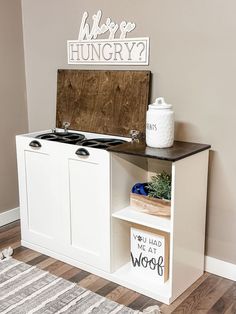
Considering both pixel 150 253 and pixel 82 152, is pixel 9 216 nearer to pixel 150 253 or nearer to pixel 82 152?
pixel 82 152

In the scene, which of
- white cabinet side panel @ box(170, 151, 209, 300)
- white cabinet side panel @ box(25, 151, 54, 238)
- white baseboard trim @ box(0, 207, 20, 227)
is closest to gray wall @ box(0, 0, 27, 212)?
white baseboard trim @ box(0, 207, 20, 227)

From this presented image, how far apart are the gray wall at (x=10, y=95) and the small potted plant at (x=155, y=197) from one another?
1.23 meters

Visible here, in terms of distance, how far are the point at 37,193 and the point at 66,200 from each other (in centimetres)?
27

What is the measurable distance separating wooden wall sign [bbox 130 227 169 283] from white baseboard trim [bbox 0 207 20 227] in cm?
124

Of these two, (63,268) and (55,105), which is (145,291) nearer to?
(63,268)

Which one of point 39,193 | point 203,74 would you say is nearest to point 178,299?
point 39,193

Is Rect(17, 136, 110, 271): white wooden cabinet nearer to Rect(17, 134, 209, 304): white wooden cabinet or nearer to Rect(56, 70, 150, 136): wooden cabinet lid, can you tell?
Rect(17, 134, 209, 304): white wooden cabinet

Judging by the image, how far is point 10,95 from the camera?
3064mm

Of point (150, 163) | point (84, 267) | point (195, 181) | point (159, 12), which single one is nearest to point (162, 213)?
point (195, 181)

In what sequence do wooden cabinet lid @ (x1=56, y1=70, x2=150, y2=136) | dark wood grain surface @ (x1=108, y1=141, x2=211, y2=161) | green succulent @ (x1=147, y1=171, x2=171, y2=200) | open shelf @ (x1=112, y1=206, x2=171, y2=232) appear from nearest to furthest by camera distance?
dark wood grain surface @ (x1=108, y1=141, x2=211, y2=161) < open shelf @ (x1=112, y1=206, x2=171, y2=232) < green succulent @ (x1=147, y1=171, x2=171, y2=200) < wooden cabinet lid @ (x1=56, y1=70, x2=150, y2=136)

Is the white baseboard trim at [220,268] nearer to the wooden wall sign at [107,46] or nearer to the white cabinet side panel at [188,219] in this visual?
the white cabinet side panel at [188,219]

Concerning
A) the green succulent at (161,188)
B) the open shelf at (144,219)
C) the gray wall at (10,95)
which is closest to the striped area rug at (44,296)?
the open shelf at (144,219)

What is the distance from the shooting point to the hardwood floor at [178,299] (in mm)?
2123

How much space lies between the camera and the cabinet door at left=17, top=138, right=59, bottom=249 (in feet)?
8.36
